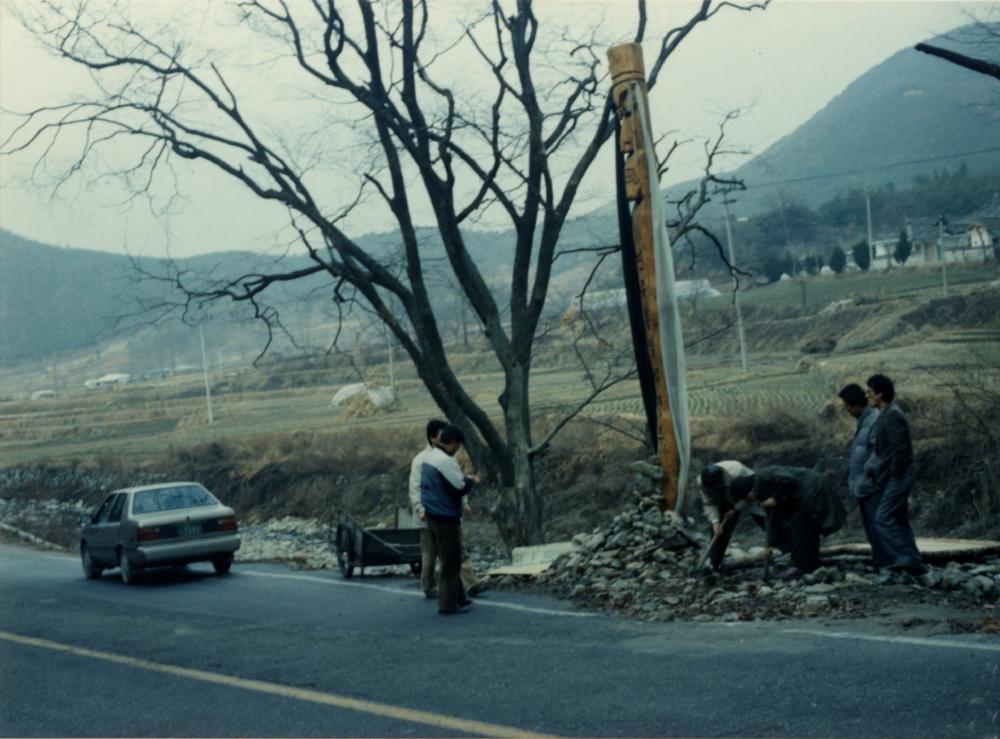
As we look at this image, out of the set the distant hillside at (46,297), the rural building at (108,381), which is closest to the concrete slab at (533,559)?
the rural building at (108,381)

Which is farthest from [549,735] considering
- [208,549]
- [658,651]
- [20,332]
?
[20,332]

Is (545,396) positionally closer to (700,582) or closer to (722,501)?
(700,582)

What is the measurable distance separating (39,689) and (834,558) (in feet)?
24.6

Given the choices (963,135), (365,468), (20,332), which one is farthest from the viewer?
(963,135)

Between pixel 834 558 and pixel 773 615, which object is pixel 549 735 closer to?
pixel 773 615

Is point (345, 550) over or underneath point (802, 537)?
underneath

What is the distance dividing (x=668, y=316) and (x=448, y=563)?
3871mm

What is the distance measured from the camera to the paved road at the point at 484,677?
22.5ft

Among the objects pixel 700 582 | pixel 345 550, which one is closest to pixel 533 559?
pixel 345 550

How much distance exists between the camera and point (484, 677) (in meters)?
8.51

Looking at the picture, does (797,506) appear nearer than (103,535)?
Yes

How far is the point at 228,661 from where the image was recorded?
9.95 metres

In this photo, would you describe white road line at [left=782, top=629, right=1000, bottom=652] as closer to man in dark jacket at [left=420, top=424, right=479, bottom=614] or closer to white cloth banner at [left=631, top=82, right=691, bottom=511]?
man in dark jacket at [left=420, top=424, right=479, bottom=614]

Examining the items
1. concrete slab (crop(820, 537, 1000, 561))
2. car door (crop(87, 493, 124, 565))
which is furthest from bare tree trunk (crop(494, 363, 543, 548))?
concrete slab (crop(820, 537, 1000, 561))
